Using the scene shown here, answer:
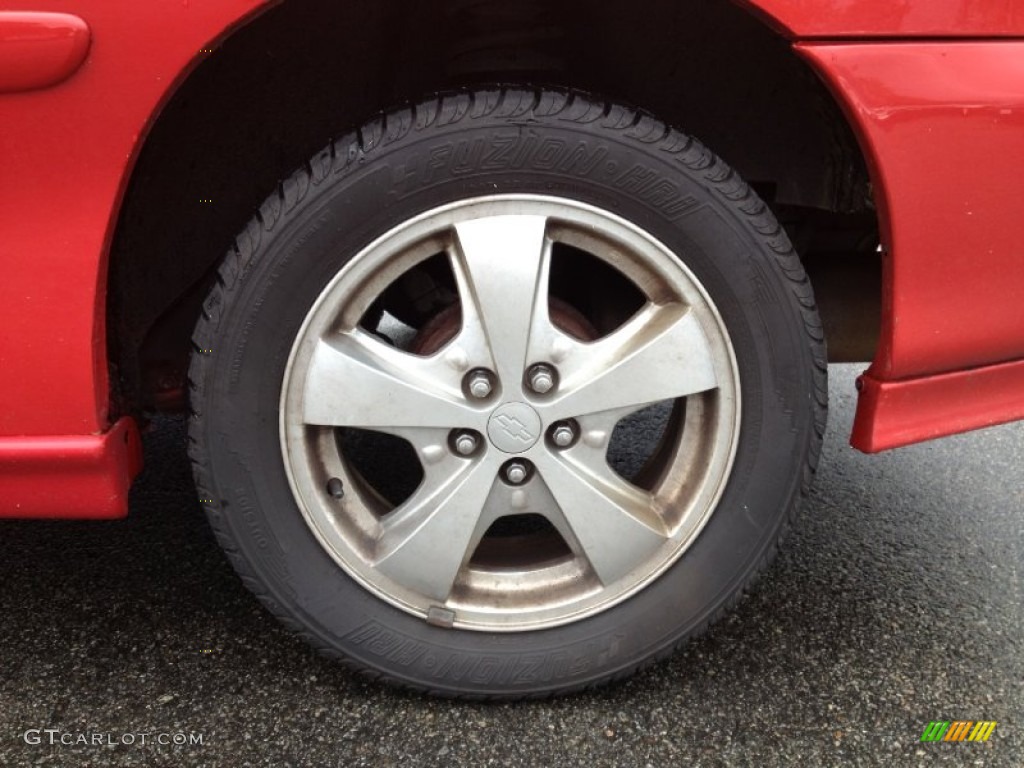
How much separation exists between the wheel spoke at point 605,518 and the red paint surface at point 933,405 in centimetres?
38

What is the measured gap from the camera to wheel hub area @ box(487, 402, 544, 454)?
49.1 inches

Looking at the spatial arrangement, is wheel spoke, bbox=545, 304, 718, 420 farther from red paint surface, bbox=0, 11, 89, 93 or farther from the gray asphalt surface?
red paint surface, bbox=0, 11, 89, 93

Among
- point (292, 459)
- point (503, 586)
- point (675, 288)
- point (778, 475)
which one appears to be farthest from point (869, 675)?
point (292, 459)

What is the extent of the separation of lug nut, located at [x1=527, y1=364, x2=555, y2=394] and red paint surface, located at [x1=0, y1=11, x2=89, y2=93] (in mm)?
733

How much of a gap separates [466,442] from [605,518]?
0.26m

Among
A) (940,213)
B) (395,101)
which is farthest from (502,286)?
(940,213)

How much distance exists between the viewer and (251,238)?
3.89 ft

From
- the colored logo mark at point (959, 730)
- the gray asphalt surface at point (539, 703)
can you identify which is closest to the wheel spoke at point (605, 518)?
the gray asphalt surface at point (539, 703)

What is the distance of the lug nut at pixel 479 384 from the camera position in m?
1.24

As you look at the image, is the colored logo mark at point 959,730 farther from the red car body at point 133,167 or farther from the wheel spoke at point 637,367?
the wheel spoke at point 637,367

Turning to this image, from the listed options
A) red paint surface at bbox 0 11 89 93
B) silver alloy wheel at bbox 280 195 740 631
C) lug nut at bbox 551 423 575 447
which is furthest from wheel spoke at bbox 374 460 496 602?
red paint surface at bbox 0 11 89 93

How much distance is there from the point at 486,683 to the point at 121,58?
3.50ft

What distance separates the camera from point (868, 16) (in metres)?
1.09

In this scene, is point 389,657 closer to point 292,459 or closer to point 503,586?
point 503,586
